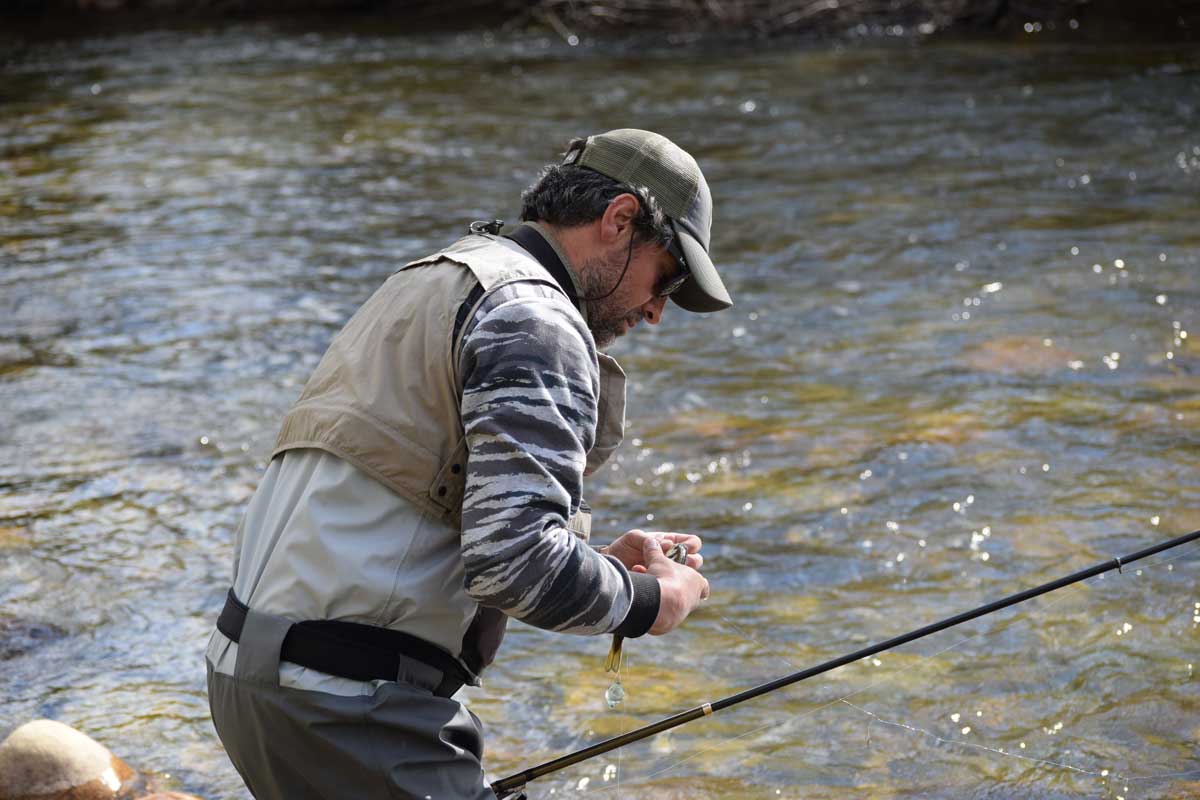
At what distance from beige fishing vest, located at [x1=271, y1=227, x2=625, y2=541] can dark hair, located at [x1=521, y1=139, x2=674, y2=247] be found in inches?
5.1

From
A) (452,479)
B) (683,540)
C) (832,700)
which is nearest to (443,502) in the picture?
(452,479)

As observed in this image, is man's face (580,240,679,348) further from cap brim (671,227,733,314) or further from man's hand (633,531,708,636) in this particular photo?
man's hand (633,531,708,636)

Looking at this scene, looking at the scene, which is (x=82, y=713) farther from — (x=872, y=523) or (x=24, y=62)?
(x=24, y=62)

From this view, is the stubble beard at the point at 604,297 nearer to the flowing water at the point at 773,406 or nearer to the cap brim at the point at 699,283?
the cap brim at the point at 699,283

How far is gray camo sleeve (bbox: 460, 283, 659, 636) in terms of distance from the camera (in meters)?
1.97

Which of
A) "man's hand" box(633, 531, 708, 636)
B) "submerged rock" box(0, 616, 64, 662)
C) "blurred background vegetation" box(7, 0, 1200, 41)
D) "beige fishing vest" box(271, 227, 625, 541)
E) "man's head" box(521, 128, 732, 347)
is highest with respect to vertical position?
"man's head" box(521, 128, 732, 347)

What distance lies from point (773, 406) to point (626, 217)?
3.83 m

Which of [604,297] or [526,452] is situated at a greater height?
[604,297]

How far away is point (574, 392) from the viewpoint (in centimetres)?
204

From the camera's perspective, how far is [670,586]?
2285 mm

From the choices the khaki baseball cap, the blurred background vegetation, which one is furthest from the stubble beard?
the blurred background vegetation

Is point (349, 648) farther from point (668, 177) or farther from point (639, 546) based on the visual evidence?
point (668, 177)

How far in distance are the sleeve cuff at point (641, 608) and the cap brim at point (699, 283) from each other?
44 centimetres

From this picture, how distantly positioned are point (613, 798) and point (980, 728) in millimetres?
976
